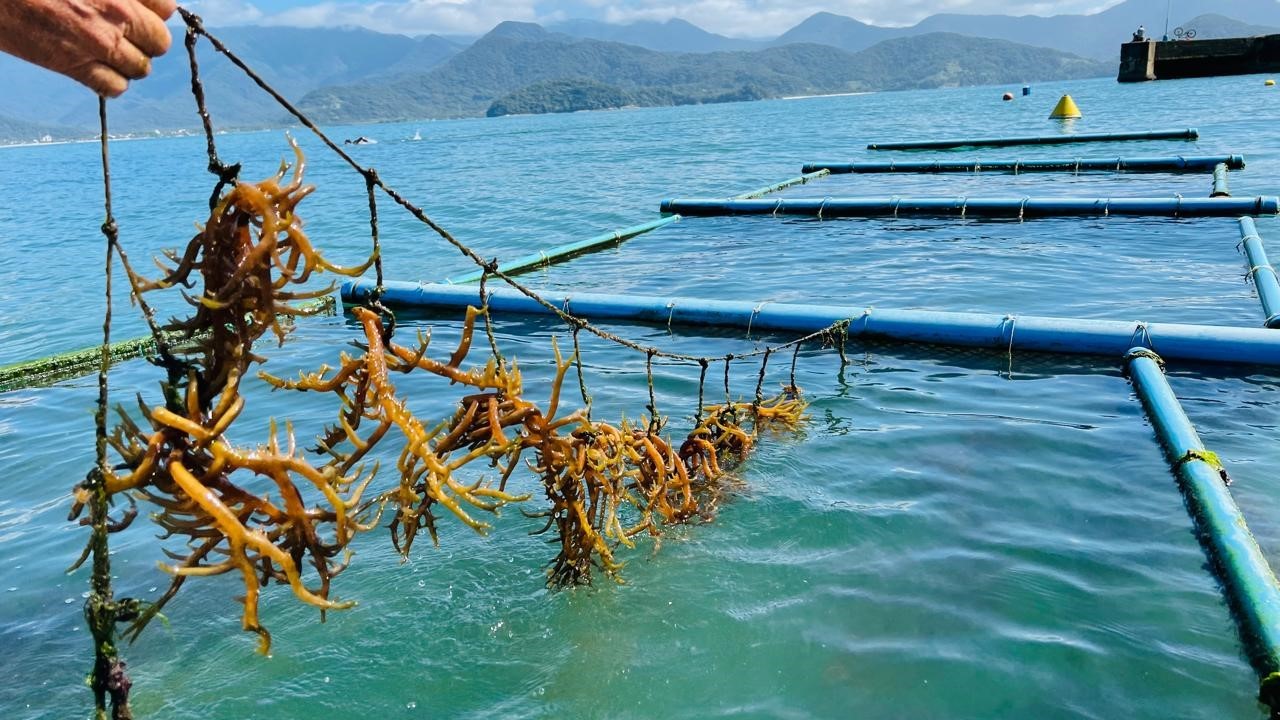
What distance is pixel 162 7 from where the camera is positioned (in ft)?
8.46

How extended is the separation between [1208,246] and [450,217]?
18443mm

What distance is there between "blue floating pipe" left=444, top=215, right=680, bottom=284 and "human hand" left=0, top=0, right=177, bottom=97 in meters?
11.0

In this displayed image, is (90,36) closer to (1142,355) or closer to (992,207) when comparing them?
(1142,355)

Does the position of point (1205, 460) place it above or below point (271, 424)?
below

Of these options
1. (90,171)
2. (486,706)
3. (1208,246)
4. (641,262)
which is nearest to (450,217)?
(641,262)

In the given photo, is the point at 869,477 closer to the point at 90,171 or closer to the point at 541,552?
Result: the point at 541,552

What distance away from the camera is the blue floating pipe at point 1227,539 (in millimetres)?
4012

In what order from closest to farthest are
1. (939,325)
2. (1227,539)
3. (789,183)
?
1. (1227,539)
2. (939,325)
3. (789,183)

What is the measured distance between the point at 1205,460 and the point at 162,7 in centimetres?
621

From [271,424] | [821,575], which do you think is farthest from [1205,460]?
[271,424]

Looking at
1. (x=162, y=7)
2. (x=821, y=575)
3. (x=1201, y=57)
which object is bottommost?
(x=821, y=575)

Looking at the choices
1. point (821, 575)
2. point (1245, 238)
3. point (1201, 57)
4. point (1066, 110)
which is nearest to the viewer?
point (821, 575)

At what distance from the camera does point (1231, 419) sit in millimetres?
6863

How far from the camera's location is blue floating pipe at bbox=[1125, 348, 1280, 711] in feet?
13.2
